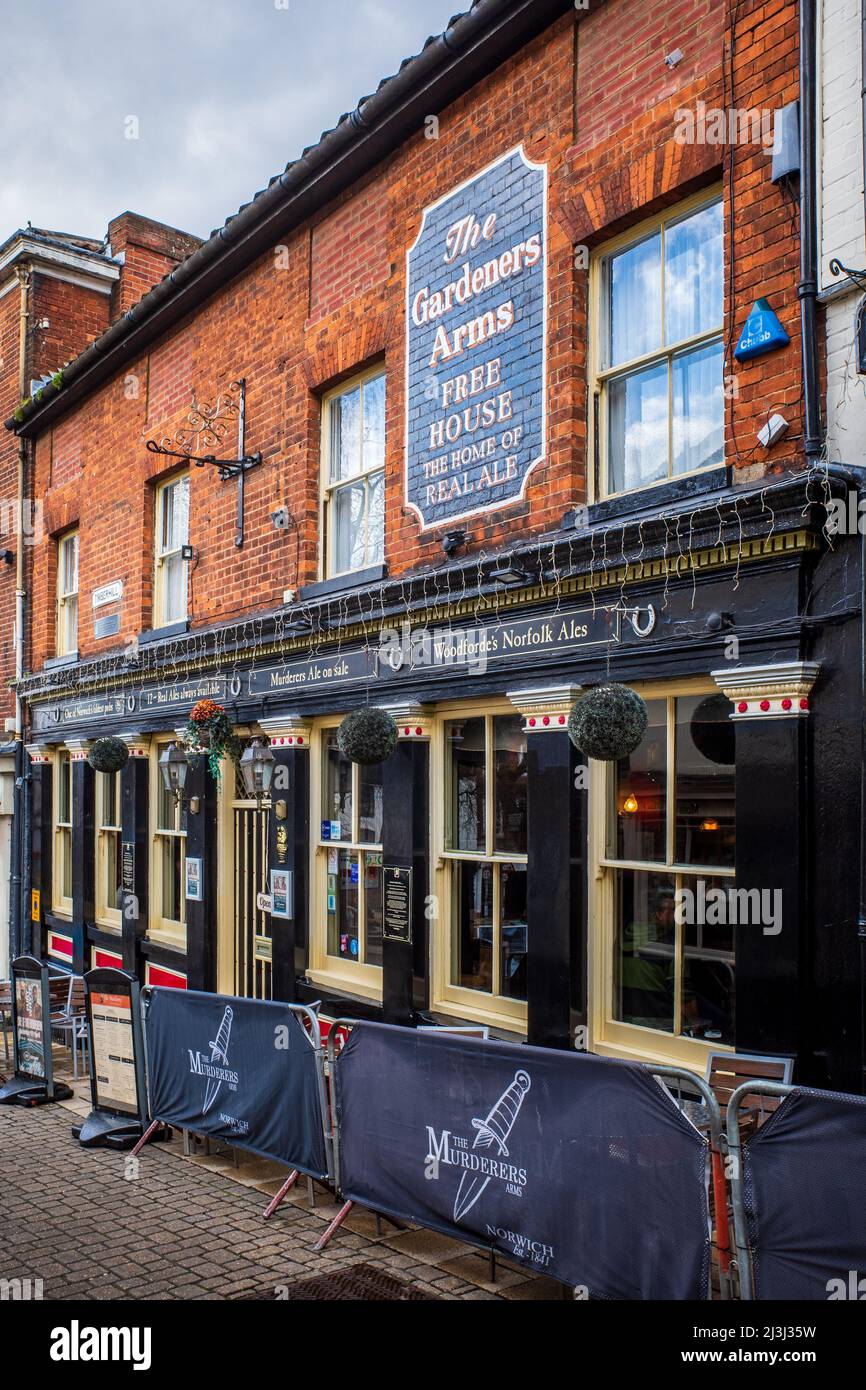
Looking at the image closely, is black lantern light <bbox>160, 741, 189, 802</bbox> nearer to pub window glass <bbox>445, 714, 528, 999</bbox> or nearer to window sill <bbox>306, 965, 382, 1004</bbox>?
window sill <bbox>306, 965, 382, 1004</bbox>

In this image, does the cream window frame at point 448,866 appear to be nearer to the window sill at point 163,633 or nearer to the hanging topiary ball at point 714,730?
the hanging topiary ball at point 714,730

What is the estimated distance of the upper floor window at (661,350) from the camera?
6148 millimetres

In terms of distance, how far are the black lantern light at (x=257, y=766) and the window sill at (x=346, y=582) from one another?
1.36 m

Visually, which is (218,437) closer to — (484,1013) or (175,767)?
(175,767)

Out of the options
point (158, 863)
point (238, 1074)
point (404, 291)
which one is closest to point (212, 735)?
point (158, 863)

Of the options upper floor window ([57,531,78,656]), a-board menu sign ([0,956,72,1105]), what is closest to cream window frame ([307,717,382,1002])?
a-board menu sign ([0,956,72,1105])

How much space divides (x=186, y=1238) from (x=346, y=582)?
15.8ft

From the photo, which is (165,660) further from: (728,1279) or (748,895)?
(728,1279)

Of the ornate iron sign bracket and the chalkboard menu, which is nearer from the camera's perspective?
the chalkboard menu

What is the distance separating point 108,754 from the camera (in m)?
12.0

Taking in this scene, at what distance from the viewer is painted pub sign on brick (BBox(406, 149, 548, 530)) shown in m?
7.14

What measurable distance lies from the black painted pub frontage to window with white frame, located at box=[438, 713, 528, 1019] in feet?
0.06

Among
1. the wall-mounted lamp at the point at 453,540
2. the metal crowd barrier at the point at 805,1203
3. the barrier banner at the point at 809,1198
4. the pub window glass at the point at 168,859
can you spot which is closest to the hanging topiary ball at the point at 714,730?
the metal crowd barrier at the point at 805,1203

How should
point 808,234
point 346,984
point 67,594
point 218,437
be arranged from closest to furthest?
point 808,234 → point 346,984 → point 218,437 → point 67,594
